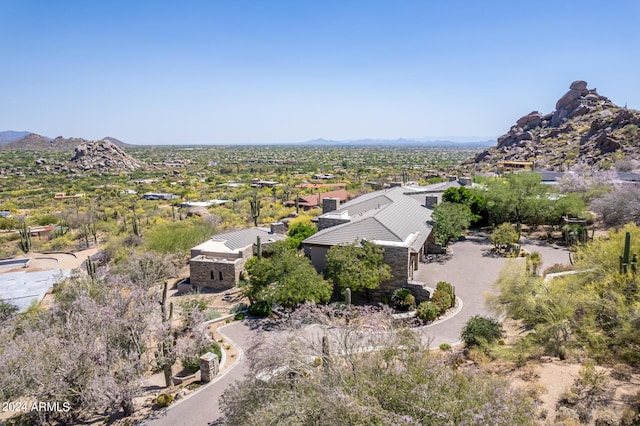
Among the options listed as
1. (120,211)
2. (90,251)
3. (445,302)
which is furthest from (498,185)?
(120,211)

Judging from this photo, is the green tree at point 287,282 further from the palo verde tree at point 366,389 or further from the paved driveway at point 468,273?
the palo verde tree at point 366,389

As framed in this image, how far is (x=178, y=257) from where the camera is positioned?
30453 millimetres

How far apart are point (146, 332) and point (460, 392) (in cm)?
1138

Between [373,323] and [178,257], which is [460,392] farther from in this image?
[178,257]

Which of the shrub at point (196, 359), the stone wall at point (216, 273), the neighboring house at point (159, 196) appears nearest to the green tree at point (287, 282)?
the shrub at point (196, 359)

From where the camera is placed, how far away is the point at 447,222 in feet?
91.1

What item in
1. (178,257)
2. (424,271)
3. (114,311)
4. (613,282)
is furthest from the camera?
(178,257)

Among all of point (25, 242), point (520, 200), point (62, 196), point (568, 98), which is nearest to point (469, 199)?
point (520, 200)

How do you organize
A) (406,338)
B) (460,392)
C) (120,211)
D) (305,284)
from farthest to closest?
1. (120,211)
2. (305,284)
3. (406,338)
4. (460,392)

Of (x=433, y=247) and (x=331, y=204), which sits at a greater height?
(x=331, y=204)

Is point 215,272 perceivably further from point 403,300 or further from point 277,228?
point 403,300

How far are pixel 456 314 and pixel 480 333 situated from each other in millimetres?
3901

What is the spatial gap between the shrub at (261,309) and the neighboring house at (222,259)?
505 cm

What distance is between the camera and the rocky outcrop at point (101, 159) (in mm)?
124269
